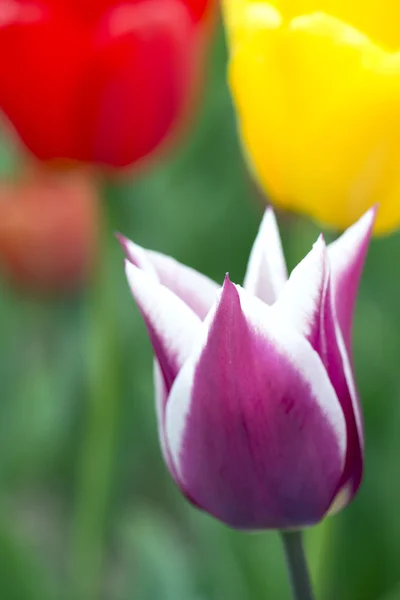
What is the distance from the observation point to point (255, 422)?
8.8 inches

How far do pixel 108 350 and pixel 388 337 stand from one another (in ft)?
0.53

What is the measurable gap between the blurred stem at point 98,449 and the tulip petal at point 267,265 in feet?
0.62

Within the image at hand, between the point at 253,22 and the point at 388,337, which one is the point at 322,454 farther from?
the point at 388,337

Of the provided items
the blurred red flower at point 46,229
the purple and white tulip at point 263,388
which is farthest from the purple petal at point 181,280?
the blurred red flower at point 46,229

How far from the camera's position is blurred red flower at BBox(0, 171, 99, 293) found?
614mm

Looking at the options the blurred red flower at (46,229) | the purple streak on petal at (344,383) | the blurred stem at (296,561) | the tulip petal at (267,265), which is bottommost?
the blurred red flower at (46,229)

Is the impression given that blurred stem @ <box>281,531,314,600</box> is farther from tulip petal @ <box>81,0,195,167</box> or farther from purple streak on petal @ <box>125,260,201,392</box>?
tulip petal @ <box>81,0,195,167</box>

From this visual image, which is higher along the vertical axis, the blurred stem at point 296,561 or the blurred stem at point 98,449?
the blurred stem at point 296,561

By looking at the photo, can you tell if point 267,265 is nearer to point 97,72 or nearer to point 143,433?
point 97,72

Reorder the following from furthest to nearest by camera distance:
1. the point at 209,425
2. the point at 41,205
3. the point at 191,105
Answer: the point at 41,205, the point at 191,105, the point at 209,425

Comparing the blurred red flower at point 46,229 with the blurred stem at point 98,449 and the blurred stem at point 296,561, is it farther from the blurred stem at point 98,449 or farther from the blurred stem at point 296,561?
the blurred stem at point 296,561

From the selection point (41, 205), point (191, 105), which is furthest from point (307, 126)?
point (41, 205)

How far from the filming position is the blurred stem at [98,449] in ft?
1.46

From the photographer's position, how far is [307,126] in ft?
0.96
